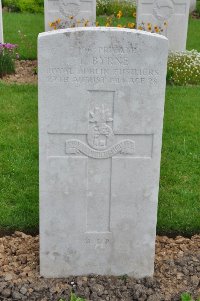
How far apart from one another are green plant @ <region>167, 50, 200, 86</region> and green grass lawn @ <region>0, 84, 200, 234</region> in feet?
2.51

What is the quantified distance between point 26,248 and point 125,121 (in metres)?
1.46

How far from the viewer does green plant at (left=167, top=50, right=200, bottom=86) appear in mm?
9406

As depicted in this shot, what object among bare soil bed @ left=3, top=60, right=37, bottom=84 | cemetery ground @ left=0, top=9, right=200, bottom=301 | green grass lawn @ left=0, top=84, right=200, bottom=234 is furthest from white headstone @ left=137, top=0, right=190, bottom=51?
cemetery ground @ left=0, top=9, right=200, bottom=301

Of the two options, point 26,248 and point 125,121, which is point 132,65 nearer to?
point 125,121

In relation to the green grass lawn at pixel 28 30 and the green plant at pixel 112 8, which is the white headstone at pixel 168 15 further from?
the green plant at pixel 112 8

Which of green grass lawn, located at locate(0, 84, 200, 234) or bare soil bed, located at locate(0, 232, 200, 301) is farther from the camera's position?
green grass lawn, located at locate(0, 84, 200, 234)

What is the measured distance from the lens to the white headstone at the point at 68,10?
10.6 m

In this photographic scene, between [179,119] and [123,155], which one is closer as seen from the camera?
[123,155]

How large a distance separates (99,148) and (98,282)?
1037 millimetres

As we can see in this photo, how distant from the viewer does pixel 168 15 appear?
35.2 feet

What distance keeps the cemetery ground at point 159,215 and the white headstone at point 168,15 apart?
291 cm

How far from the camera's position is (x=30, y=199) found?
5172 mm

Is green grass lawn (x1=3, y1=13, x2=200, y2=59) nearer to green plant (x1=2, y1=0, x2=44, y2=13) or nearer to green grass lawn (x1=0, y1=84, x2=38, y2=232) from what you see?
green plant (x1=2, y1=0, x2=44, y2=13)

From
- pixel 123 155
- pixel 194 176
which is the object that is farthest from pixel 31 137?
pixel 123 155
